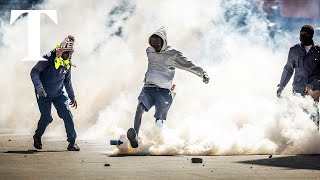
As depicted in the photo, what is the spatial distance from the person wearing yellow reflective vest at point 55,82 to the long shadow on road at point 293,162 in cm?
352

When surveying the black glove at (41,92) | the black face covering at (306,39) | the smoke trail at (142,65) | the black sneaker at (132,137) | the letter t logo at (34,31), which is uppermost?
the letter t logo at (34,31)

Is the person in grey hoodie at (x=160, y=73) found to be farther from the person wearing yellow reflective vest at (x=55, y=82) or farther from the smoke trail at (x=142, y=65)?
the smoke trail at (x=142, y=65)

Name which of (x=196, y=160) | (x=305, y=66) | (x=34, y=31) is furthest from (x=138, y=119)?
(x=34, y=31)

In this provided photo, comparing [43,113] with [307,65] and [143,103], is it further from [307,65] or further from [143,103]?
[307,65]

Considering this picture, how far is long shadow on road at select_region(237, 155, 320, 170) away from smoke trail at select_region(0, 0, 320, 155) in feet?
9.39

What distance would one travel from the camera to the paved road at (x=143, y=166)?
1049 centimetres

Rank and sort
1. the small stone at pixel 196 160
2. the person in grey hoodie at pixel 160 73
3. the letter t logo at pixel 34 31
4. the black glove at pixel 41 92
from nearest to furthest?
1. the small stone at pixel 196 160
2. the person in grey hoodie at pixel 160 73
3. the black glove at pixel 41 92
4. the letter t logo at pixel 34 31

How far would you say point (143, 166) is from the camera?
463 inches

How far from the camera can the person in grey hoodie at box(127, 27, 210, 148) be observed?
1404 centimetres

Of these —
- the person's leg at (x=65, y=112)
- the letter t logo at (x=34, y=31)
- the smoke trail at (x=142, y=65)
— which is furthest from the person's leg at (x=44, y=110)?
the letter t logo at (x=34, y=31)

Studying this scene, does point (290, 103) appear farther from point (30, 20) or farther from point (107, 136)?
point (30, 20)

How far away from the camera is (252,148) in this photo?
13922mm

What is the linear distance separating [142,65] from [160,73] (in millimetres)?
8452

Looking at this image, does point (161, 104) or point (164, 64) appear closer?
point (164, 64)
